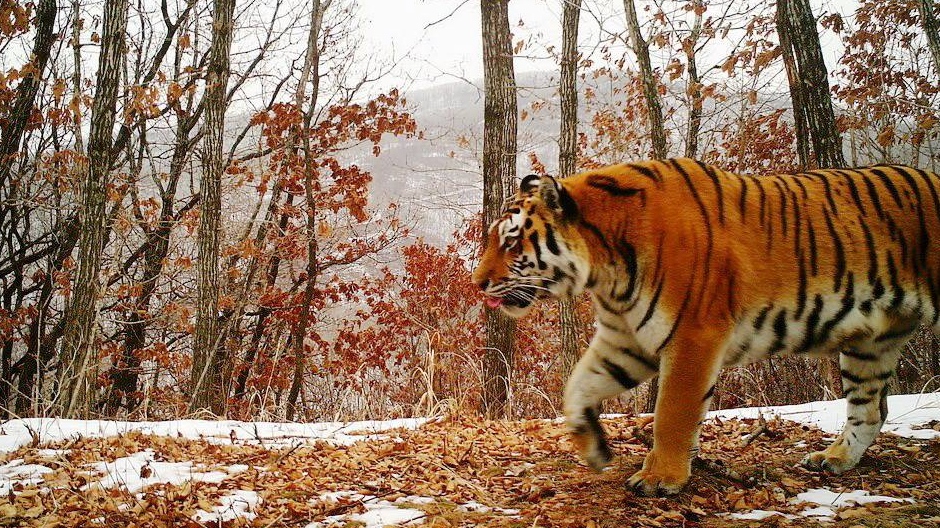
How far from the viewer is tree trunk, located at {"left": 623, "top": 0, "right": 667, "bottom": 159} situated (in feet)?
28.4

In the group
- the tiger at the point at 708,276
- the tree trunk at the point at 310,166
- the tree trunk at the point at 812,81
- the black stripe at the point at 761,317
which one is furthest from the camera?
the tree trunk at the point at 310,166

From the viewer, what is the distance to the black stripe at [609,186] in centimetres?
315

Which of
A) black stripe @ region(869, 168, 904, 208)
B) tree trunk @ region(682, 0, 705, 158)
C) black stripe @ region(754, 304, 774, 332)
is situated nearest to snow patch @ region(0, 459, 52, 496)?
black stripe @ region(754, 304, 774, 332)

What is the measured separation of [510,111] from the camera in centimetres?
786

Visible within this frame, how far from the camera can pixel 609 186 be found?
126 inches

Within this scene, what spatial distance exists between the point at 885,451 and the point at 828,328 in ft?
3.31

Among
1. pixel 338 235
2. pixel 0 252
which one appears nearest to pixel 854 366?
pixel 338 235

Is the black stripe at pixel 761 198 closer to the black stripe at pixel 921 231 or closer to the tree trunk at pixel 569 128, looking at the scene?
the black stripe at pixel 921 231

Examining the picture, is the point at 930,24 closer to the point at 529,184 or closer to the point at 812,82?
the point at 812,82

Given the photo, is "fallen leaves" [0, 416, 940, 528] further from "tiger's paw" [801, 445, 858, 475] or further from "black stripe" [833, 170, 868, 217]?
"black stripe" [833, 170, 868, 217]

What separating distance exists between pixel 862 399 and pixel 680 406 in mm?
1285

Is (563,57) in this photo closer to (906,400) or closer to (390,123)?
(906,400)

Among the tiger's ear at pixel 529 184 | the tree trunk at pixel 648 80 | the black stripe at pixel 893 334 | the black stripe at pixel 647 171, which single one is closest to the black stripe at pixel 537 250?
the tiger's ear at pixel 529 184

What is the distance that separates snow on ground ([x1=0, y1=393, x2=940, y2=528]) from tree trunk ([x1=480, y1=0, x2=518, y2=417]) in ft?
8.40
